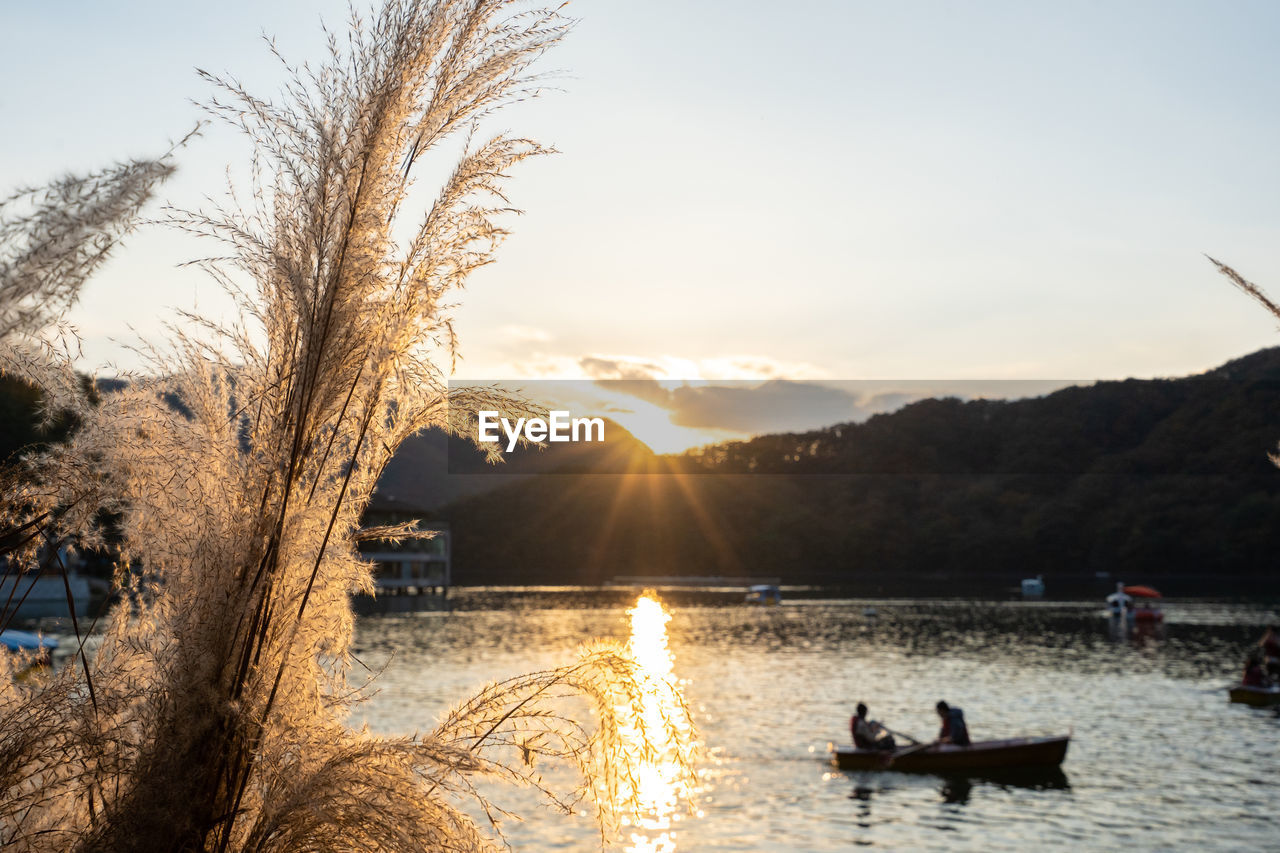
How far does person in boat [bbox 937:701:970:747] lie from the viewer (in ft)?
89.3

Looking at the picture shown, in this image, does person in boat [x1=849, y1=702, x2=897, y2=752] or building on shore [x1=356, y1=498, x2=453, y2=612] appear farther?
building on shore [x1=356, y1=498, x2=453, y2=612]

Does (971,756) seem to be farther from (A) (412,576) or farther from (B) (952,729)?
(A) (412,576)

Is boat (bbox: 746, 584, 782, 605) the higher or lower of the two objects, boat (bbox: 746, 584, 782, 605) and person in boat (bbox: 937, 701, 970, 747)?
the lower

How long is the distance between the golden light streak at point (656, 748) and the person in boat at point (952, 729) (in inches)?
261

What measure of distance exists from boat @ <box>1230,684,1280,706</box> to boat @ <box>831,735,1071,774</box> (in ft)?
52.3

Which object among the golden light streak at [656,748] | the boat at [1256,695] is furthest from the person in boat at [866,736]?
the boat at [1256,695]

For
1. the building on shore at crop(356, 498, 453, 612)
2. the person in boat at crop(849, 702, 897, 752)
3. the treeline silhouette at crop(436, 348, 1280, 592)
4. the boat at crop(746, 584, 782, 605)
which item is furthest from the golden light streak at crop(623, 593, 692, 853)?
the treeline silhouette at crop(436, 348, 1280, 592)

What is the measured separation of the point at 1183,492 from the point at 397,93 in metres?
131

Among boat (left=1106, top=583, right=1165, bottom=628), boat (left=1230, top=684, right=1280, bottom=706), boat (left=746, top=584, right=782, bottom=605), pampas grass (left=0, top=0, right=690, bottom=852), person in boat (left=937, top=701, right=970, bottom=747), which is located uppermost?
pampas grass (left=0, top=0, right=690, bottom=852)

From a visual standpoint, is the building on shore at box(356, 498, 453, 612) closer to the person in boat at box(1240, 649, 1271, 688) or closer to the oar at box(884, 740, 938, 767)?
the person in boat at box(1240, 649, 1271, 688)

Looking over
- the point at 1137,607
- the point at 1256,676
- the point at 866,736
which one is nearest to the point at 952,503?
the point at 1137,607

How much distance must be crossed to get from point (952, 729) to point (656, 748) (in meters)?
25.0

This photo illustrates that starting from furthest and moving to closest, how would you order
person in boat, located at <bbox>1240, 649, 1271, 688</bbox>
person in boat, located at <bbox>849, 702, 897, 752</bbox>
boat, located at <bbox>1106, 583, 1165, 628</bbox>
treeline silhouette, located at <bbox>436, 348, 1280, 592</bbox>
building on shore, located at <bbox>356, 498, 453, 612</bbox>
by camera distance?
1. treeline silhouette, located at <bbox>436, 348, 1280, 592</bbox>
2. building on shore, located at <bbox>356, 498, 453, 612</bbox>
3. boat, located at <bbox>1106, 583, 1165, 628</bbox>
4. person in boat, located at <bbox>1240, 649, 1271, 688</bbox>
5. person in boat, located at <bbox>849, 702, 897, 752</bbox>

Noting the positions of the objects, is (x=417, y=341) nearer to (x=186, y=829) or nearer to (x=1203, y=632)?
(x=186, y=829)
